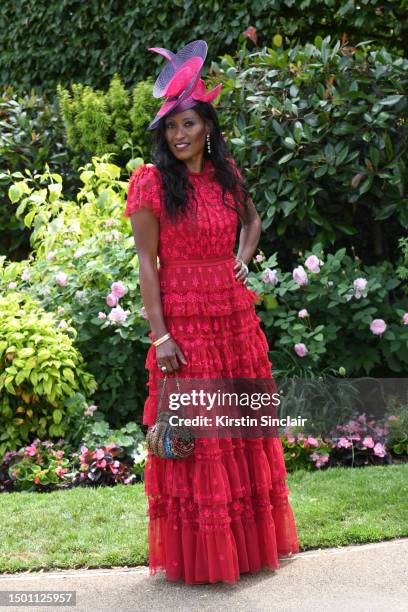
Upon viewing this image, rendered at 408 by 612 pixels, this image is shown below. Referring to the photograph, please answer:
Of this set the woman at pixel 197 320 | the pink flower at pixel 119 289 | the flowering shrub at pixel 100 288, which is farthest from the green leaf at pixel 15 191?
the woman at pixel 197 320

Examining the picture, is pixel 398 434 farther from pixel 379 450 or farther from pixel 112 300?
pixel 112 300

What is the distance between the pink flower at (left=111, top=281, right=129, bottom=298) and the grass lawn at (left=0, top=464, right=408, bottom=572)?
1.23 metres

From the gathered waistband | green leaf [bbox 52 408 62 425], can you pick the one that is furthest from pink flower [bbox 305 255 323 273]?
the gathered waistband

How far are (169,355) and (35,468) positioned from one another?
6.16 ft

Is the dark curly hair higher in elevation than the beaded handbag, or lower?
higher

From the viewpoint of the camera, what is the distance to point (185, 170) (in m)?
3.64

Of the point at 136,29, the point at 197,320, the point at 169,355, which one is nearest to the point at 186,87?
the point at 197,320

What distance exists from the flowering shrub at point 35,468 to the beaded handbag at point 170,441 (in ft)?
5.43

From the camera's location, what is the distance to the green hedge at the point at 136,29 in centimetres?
715

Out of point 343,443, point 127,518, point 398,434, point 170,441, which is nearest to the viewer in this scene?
point 170,441

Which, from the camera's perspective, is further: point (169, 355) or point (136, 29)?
point (136, 29)

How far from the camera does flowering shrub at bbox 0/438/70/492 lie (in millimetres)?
5066

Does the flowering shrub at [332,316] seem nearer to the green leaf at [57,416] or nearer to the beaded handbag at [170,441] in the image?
the green leaf at [57,416]

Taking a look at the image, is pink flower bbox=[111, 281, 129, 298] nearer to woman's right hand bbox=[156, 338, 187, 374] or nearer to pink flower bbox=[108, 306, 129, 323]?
pink flower bbox=[108, 306, 129, 323]
